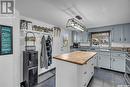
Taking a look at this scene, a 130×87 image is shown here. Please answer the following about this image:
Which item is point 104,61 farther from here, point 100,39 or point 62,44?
point 62,44

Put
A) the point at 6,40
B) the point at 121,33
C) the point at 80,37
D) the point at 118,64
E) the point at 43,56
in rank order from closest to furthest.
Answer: the point at 6,40 < the point at 43,56 < the point at 118,64 < the point at 121,33 < the point at 80,37

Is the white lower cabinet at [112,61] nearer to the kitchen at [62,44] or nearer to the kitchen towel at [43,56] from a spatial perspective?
the kitchen at [62,44]

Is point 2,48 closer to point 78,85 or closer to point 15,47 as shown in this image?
point 15,47

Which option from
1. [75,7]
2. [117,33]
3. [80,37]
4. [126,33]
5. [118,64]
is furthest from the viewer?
[80,37]

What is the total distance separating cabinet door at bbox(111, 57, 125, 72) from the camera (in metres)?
4.32

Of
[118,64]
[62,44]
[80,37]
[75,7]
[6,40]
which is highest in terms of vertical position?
[75,7]

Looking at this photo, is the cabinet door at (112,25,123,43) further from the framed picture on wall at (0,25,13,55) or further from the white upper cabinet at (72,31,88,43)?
the framed picture on wall at (0,25,13,55)

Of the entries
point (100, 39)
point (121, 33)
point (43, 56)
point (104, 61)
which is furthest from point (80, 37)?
point (43, 56)

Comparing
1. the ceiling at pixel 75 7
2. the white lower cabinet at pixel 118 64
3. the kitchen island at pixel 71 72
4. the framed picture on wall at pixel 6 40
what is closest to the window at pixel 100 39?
the white lower cabinet at pixel 118 64

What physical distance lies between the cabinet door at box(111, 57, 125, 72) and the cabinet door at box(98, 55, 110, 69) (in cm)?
23

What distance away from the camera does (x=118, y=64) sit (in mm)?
4469

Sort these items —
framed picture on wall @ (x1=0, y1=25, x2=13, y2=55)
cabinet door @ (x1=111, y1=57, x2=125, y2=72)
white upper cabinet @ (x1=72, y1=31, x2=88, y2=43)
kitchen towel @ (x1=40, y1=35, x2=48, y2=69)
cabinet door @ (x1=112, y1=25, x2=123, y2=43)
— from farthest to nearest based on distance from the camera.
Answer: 1. white upper cabinet @ (x1=72, y1=31, x2=88, y2=43)
2. cabinet door @ (x1=112, y1=25, x2=123, y2=43)
3. cabinet door @ (x1=111, y1=57, x2=125, y2=72)
4. kitchen towel @ (x1=40, y1=35, x2=48, y2=69)
5. framed picture on wall @ (x1=0, y1=25, x2=13, y2=55)

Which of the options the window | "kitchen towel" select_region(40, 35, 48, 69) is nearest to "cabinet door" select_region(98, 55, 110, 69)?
the window

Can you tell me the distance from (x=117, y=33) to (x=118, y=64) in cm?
150
